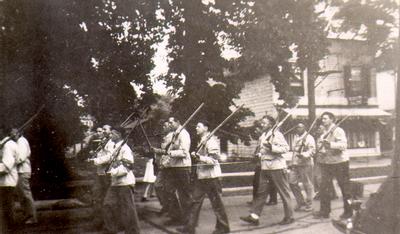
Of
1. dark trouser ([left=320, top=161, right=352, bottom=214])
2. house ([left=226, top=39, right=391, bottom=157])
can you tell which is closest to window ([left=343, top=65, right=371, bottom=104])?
house ([left=226, top=39, right=391, bottom=157])

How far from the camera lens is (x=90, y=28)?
962cm

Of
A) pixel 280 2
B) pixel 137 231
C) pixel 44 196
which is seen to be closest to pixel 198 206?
pixel 137 231

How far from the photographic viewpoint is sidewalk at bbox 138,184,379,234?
331 inches

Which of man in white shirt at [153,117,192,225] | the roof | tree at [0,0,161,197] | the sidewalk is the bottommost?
the sidewalk

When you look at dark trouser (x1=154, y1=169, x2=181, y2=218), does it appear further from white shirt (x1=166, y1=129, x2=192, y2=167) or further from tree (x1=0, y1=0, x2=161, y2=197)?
tree (x1=0, y1=0, x2=161, y2=197)

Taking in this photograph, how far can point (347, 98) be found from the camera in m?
27.6

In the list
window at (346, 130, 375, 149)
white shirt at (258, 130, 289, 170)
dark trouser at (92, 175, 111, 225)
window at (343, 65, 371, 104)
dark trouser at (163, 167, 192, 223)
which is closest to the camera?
white shirt at (258, 130, 289, 170)

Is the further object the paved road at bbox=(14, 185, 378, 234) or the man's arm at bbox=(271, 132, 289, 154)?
the man's arm at bbox=(271, 132, 289, 154)

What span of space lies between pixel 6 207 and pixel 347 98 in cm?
2315

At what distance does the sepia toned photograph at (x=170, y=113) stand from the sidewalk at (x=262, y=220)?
1.6 inches

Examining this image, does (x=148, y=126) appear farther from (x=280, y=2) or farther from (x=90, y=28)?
(x=280, y=2)

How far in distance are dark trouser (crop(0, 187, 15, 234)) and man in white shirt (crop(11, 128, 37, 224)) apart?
2.34 feet

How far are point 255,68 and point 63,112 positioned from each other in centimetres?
505

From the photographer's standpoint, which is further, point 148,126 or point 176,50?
point 148,126
